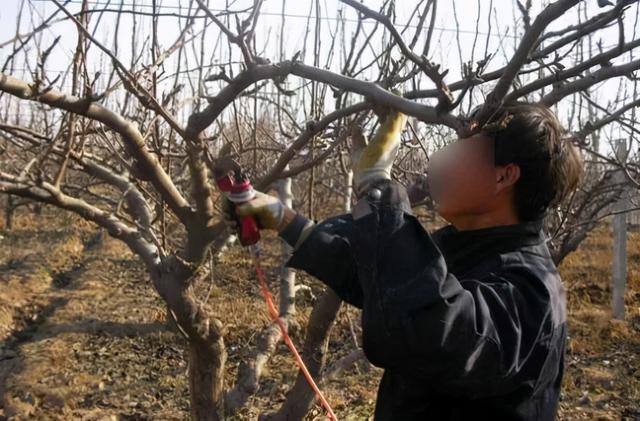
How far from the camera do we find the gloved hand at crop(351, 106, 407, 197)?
1.17 m

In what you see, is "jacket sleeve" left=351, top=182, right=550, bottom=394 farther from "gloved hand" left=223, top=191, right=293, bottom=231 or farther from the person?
"gloved hand" left=223, top=191, right=293, bottom=231

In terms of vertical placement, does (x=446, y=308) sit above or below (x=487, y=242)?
below

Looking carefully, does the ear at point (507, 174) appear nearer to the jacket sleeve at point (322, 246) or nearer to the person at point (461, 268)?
the person at point (461, 268)

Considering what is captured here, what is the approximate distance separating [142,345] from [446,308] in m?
6.18

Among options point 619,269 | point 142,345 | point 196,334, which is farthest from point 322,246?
point 619,269

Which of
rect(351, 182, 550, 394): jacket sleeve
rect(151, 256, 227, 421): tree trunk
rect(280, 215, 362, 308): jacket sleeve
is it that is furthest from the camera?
rect(151, 256, 227, 421): tree trunk

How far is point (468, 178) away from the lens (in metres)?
1.25

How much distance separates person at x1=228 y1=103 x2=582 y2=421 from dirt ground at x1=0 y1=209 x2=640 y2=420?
1.76 meters

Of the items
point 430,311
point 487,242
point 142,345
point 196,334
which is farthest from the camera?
point 142,345

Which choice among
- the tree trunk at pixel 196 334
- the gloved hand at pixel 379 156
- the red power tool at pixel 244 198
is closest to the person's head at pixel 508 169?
the gloved hand at pixel 379 156

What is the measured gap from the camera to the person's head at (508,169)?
48.5 inches

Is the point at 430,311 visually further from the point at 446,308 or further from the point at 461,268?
the point at 461,268

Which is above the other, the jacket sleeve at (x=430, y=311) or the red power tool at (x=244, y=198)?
the red power tool at (x=244, y=198)

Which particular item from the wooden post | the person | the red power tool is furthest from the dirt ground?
the person
